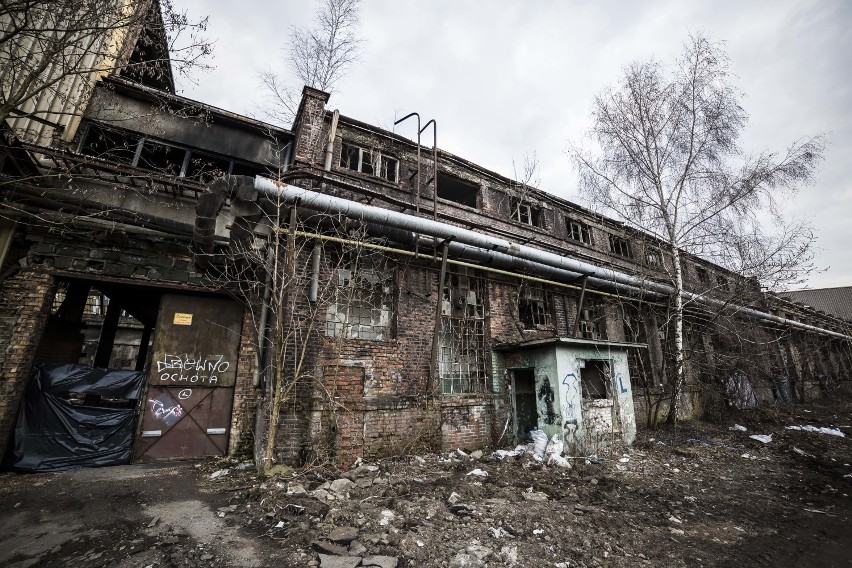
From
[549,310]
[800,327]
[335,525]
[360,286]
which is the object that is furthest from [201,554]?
[800,327]

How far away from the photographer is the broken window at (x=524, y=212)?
10.6 metres

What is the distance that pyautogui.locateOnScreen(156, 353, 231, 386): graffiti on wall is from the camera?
21.9 feet

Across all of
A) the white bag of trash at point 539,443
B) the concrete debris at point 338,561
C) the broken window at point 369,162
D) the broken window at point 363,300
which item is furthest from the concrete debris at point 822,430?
the broken window at point 369,162

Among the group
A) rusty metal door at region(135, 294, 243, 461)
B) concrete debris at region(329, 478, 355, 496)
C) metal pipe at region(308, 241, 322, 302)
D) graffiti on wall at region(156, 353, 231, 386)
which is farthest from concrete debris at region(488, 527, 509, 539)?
graffiti on wall at region(156, 353, 231, 386)

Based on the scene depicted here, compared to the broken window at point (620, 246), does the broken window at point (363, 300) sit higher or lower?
lower

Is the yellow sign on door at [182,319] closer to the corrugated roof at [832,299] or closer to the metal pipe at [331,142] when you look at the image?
the metal pipe at [331,142]

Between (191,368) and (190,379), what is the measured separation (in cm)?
21

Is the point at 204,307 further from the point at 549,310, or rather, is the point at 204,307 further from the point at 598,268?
the point at 598,268

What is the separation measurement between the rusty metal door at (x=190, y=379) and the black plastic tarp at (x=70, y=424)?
0.36 m

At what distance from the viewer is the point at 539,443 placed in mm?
6738

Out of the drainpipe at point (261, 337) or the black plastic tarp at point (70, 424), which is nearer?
the black plastic tarp at point (70, 424)

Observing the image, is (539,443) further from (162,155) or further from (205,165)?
(162,155)

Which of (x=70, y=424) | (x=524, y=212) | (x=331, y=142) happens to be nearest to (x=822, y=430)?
(x=524, y=212)

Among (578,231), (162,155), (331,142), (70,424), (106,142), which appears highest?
(578,231)
